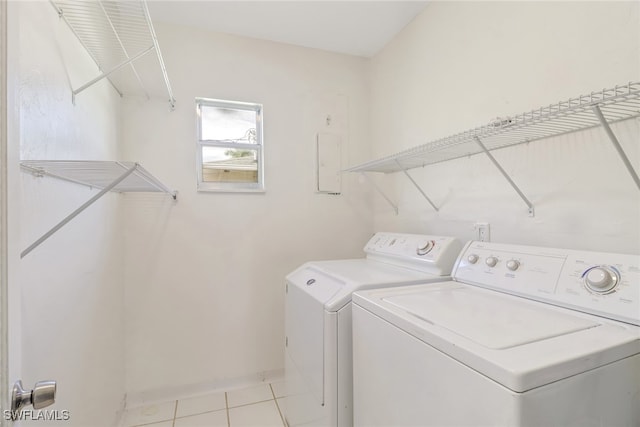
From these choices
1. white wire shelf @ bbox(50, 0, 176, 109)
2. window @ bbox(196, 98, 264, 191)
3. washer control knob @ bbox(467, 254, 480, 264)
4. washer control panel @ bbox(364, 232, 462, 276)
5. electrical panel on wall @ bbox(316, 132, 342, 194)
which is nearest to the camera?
white wire shelf @ bbox(50, 0, 176, 109)

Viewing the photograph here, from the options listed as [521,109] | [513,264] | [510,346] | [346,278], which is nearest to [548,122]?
[521,109]

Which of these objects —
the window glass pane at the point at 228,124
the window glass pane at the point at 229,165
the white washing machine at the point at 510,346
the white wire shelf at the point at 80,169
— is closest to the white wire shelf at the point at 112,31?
the white wire shelf at the point at 80,169

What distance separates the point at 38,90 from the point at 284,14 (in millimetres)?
1600

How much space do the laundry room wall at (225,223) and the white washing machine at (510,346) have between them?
→ 1.26 m

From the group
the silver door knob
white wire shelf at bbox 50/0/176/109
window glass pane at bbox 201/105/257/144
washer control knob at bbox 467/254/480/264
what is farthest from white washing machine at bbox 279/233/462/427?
white wire shelf at bbox 50/0/176/109

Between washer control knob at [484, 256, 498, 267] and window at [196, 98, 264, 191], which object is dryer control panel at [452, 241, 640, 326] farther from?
window at [196, 98, 264, 191]

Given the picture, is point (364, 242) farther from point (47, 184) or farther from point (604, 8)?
point (47, 184)

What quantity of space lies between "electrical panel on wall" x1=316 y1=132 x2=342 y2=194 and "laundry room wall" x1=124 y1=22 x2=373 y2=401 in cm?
6

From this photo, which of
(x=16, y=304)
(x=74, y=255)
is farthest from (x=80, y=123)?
(x=16, y=304)

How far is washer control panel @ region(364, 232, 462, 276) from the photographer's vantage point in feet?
4.75

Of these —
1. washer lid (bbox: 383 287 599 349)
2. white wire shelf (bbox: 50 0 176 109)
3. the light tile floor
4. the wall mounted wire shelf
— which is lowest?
the light tile floor

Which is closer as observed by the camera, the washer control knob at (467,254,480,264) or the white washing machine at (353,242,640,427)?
the white washing machine at (353,242,640,427)

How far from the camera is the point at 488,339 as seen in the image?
71cm

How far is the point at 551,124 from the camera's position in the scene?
112 cm
